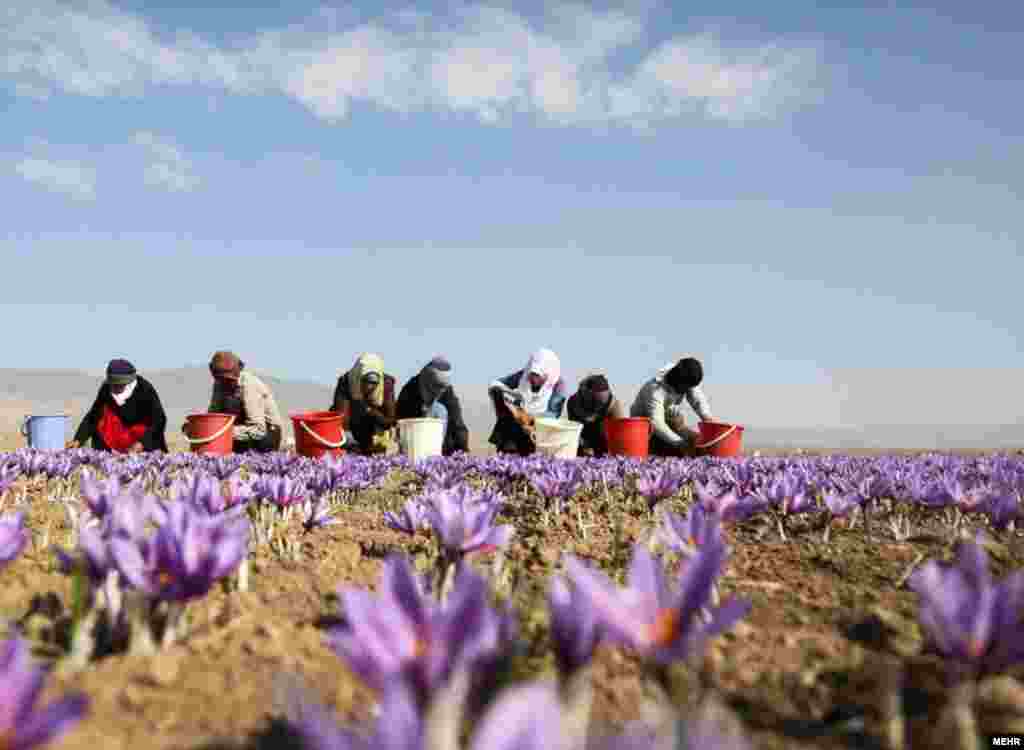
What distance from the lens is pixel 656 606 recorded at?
134 centimetres

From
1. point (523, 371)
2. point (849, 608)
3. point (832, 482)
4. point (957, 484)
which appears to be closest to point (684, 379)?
point (523, 371)

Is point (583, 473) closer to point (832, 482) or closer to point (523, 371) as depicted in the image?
point (832, 482)

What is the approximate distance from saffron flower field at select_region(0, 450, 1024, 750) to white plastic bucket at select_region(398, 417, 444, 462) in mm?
5293

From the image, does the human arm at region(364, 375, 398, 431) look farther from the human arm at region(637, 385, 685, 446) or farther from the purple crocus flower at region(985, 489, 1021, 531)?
the purple crocus flower at region(985, 489, 1021, 531)

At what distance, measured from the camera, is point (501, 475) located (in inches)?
244

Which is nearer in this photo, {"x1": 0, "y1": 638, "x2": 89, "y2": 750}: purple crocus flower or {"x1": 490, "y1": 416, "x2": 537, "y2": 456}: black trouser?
{"x1": 0, "y1": 638, "x2": 89, "y2": 750}: purple crocus flower

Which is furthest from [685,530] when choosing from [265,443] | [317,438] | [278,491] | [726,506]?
[265,443]

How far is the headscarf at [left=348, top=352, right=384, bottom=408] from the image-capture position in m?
11.5

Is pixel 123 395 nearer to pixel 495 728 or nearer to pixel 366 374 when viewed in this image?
pixel 366 374

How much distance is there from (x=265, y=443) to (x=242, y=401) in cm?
82

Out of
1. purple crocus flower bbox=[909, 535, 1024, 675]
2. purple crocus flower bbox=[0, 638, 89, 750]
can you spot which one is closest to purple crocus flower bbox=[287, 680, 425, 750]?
purple crocus flower bbox=[0, 638, 89, 750]

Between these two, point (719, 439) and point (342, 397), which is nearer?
point (719, 439)

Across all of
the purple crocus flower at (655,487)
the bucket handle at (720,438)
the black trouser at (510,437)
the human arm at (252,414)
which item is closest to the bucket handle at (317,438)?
the human arm at (252,414)

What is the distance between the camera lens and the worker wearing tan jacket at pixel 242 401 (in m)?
11.1
